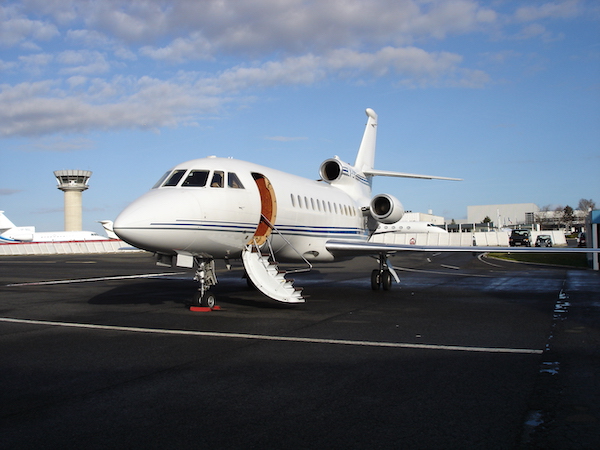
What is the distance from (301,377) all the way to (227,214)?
20.9 ft

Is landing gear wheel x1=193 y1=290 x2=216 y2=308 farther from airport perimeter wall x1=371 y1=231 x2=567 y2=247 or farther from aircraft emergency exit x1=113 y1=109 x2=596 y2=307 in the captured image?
airport perimeter wall x1=371 y1=231 x2=567 y2=247

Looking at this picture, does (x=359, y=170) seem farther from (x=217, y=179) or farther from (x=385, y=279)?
(x=217, y=179)

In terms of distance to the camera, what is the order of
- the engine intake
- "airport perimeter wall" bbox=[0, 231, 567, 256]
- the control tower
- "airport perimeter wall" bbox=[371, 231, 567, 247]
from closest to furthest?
the engine intake
"airport perimeter wall" bbox=[371, 231, 567, 247]
"airport perimeter wall" bbox=[0, 231, 567, 256]
the control tower

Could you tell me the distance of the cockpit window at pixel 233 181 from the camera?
12.3m

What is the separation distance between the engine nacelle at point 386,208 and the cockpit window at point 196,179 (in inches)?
332

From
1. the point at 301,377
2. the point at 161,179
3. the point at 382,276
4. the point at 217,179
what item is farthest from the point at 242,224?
the point at 301,377

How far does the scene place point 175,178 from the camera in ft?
39.1

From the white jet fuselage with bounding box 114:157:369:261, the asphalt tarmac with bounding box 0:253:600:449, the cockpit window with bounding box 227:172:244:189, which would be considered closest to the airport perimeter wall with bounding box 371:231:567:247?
the white jet fuselage with bounding box 114:157:369:261

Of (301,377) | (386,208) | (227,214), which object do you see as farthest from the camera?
(386,208)

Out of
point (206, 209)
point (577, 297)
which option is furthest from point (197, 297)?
point (577, 297)

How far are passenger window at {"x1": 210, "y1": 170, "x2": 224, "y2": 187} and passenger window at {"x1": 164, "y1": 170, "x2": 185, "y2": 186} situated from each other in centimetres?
69

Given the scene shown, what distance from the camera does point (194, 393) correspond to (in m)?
5.35

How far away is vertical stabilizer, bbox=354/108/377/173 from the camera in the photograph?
73.8 feet

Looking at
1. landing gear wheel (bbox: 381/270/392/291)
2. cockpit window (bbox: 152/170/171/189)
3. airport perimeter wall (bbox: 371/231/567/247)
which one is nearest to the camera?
cockpit window (bbox: 152/170/171/189)
